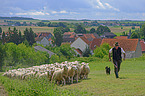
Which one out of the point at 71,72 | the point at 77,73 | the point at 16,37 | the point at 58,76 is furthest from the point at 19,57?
the point at 16,37

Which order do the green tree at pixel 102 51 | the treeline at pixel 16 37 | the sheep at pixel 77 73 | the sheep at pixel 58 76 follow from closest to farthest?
the sheep at pixel 58 76, the sheep at pixel 77 73, the green tree at pixel 102 51, the treeline at pixel 16 37

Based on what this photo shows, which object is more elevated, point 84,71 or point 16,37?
point 16,37

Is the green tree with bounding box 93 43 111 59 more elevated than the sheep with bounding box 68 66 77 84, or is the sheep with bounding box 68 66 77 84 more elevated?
the sheep with bounding box 68 66 77 84

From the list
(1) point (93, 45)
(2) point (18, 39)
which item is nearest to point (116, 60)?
(1) point (93, 45)

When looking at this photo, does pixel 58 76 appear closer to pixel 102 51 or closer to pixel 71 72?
pixel 71 72

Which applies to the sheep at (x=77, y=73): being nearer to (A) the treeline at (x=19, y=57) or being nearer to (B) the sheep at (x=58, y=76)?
(B) the sheep at (x=58, y=76)

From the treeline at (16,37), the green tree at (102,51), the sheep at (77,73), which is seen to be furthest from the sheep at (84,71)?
the treeline at (16,37)

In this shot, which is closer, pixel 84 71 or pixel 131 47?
pixel 84 71

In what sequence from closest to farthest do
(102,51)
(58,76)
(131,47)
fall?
(58,76)
(102,51)
(131,47)

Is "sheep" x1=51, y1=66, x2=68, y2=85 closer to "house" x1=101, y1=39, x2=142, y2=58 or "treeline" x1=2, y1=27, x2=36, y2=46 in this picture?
"house" x1=101, y1=39, x2=142, y2=58

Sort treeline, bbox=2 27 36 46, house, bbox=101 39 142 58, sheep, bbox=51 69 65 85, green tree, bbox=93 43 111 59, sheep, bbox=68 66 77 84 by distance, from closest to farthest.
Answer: sheep, bbox=51 69 65 85 < sheep, bbox=68 66 77 84 < green tree, bbox=93 43 111 59 < house, bbox=101 39 142 58 < treeline, bbox=2 27 36 46

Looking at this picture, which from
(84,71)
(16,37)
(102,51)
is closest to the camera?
A: (84,71)

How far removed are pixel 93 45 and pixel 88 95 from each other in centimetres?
8283

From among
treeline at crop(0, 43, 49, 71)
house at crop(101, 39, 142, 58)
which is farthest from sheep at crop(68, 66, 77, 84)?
house at crop(101, 39, 142, 58)
